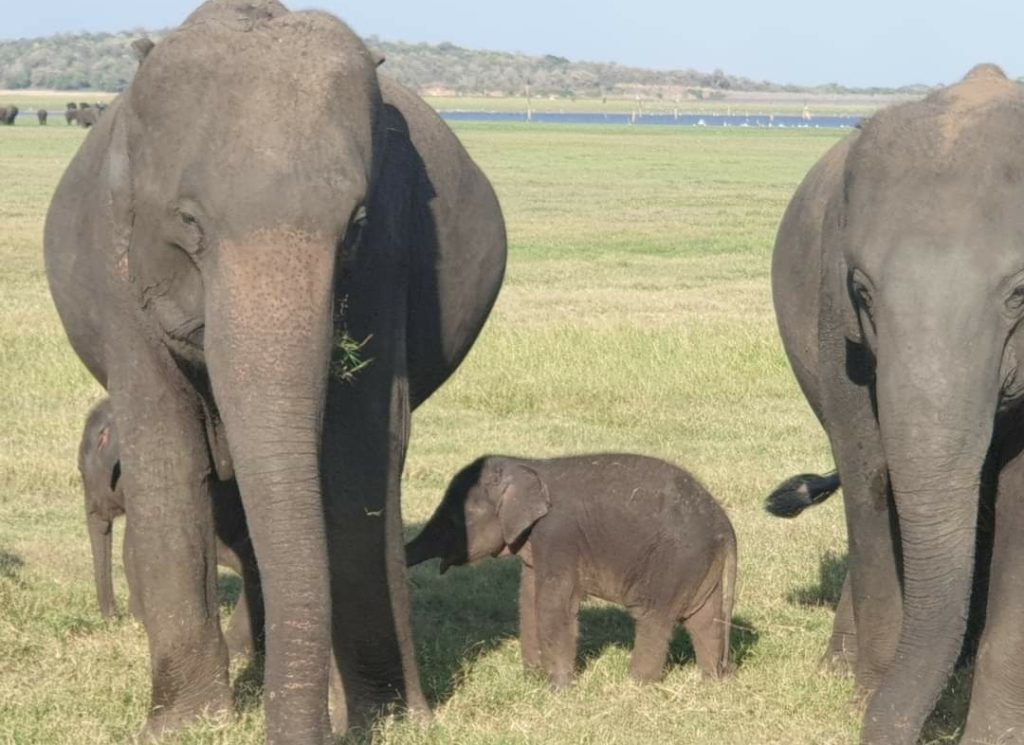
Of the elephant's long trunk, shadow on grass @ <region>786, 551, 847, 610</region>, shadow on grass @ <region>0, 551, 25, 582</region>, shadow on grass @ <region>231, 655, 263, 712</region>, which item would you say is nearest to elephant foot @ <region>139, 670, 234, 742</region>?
shadow on grass @ <region>231, 655, 263, 712</region>

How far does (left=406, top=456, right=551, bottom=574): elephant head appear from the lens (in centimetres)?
836

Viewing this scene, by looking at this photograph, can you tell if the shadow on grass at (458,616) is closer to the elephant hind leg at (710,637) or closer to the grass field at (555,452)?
the grass field at (555,452)

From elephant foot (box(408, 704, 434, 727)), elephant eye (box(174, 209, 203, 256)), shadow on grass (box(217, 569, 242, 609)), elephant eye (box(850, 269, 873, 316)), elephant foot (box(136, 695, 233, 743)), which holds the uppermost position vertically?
elephant eye (box(174, 209, 203, 256))

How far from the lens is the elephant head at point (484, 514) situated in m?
8.36

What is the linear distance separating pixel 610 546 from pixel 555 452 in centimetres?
479

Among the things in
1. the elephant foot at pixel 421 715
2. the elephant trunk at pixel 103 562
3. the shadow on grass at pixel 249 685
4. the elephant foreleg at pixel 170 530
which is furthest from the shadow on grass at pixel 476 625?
the elephant trunk at pixel 103 562

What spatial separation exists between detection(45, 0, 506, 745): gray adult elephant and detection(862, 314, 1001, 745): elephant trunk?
1700mm

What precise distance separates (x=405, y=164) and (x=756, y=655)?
2910 millimetres

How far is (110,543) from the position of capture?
9234 millimetres

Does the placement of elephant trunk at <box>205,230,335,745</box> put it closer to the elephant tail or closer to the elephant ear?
the elephant ear

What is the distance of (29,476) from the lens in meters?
12.0

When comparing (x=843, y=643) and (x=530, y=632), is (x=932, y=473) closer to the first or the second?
(x=843, y=643)

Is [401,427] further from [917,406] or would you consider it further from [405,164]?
[917,406]

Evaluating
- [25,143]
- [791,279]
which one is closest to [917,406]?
[791,279]
